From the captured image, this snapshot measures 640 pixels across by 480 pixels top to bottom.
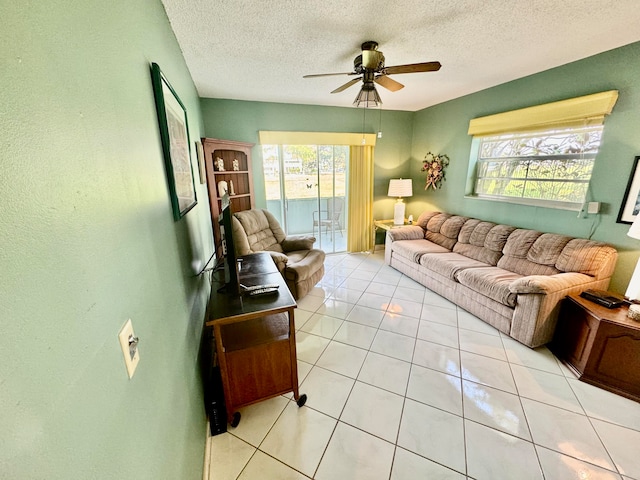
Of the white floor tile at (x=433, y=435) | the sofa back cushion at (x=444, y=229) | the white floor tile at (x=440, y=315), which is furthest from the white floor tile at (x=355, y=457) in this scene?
the sofa back cushion at (x=444, y=229)

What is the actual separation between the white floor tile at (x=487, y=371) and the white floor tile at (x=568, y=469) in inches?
17.7

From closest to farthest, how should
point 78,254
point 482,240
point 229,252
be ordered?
point 78,254 < point 229,252 < point 482,240

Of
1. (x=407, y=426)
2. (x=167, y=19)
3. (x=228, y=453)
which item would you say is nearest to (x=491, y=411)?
(x=407, y=426)

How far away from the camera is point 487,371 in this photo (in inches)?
80.0

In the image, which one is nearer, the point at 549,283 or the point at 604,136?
the point at 549,283

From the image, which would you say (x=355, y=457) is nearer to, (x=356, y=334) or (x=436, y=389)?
(x=436, y=389)

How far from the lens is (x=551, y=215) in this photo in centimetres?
280

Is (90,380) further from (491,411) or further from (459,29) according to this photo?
(459,29)

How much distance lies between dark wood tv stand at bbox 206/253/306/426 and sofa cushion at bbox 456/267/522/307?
2.02 meters

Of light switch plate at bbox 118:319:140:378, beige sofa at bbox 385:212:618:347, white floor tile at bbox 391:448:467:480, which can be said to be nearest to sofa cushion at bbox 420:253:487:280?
beige sofa at bbox 385:212:618:347

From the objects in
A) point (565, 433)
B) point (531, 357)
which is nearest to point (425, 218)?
point (531, 357)

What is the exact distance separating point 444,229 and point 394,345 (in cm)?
226

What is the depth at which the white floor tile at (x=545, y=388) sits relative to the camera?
175cm

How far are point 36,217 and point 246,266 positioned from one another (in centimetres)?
193
